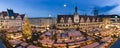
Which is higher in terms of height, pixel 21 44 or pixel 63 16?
pixel 63 16

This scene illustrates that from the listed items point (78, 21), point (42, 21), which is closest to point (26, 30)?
point (78, 21)

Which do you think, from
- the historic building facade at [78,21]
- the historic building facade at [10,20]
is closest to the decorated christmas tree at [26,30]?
the historic building facade at [78,21]

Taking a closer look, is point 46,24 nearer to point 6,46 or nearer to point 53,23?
point 53,23

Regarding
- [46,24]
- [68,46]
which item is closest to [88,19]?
[46,24]

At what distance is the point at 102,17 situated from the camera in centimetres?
8781

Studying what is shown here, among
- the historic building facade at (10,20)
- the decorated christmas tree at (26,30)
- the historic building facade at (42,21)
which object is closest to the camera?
the decorated christmas tree at (26,30)

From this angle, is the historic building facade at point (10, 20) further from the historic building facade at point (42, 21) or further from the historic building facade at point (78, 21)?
the historic building facade at point (78, 21)

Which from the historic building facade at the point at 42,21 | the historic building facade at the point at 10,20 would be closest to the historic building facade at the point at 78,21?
the historic building facade at the point at 42,21

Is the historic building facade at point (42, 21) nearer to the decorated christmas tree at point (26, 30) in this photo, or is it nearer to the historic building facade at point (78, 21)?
the historic building facade at point (78, 21)

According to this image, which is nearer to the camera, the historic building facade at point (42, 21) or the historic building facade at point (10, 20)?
the historic building facade at point (10, 20)

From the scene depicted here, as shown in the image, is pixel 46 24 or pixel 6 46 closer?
pixel 6 46

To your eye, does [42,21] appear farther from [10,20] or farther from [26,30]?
[26,30]

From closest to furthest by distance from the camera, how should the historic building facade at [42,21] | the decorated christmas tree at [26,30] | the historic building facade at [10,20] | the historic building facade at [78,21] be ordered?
the decorated christmas tree at [26,30] < the historic building facade at [78,21] < the historic building facade at [10,20] < the historic building facade at [42,21]

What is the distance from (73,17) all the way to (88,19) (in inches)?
210
